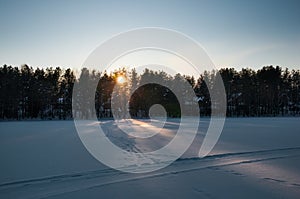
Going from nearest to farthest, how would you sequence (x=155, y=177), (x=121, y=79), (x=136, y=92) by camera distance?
1. (x=155, y=177)
2. (x=136, y=92)
3. (x=121, y=79)

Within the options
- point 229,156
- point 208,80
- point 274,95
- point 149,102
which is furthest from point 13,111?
point 274,95

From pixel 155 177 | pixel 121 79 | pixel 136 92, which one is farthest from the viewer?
pixel 121 79

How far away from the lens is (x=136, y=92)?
2292 inches

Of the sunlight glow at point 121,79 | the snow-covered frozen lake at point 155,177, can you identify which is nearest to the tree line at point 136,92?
the sunlight glow at point 121,79

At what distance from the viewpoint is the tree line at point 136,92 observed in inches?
1871

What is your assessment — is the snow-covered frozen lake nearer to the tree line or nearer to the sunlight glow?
the tree line

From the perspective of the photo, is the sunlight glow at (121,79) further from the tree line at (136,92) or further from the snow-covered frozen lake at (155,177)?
the snow-covered frozen lake at (155,177)

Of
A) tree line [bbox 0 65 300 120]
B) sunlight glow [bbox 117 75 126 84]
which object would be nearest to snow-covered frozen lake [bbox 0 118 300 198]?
tree line [bbox 0 65 300 120]

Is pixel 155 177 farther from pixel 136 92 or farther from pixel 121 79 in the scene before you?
pixel 121 79

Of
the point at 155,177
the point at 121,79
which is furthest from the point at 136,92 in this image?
the point at 155,177

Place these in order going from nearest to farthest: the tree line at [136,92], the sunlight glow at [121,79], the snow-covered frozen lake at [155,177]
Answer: the snow-covered frozen lake at [155,177] → the tree line at [136,92] → the sunlight glow at [121,79]

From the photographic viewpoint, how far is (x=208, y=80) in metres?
63.8

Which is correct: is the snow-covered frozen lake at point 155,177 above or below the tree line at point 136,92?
below

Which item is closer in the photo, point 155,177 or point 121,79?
point 155,177
